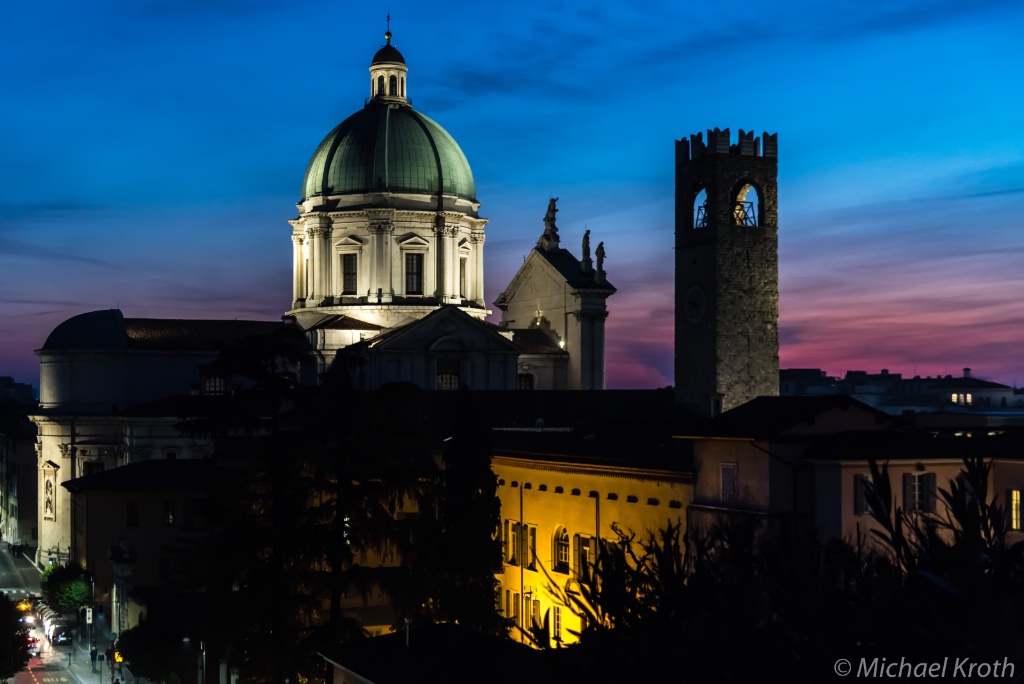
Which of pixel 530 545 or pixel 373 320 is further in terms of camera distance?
pixel 373 320

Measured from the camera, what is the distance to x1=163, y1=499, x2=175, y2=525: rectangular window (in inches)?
1994

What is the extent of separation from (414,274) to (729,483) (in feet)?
122

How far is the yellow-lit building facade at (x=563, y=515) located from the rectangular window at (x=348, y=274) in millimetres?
25641

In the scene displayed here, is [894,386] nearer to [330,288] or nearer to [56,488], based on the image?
[330,288]

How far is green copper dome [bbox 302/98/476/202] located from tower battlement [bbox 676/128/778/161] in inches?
714

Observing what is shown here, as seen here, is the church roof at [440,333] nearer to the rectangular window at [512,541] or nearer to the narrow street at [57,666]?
the narrow street at [57,666]

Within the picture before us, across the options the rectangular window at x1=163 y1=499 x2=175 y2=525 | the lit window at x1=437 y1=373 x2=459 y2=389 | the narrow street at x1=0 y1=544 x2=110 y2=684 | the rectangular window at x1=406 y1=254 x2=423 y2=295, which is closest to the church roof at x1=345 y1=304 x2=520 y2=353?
A: the lit window at x1=437 y1=373 x2=459 y2=389

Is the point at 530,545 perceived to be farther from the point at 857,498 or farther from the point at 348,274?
the point at 348,274

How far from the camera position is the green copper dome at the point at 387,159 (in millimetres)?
67250

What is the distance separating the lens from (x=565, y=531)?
1534 inches

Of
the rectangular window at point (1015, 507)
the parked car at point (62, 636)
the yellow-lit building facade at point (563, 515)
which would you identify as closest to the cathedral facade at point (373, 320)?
the parked car at point (62, 636)

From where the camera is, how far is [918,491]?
102 ft

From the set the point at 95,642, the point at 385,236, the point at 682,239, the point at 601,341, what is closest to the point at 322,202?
the point at 385,236

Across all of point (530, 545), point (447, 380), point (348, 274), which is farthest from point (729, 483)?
point (348, 274)
